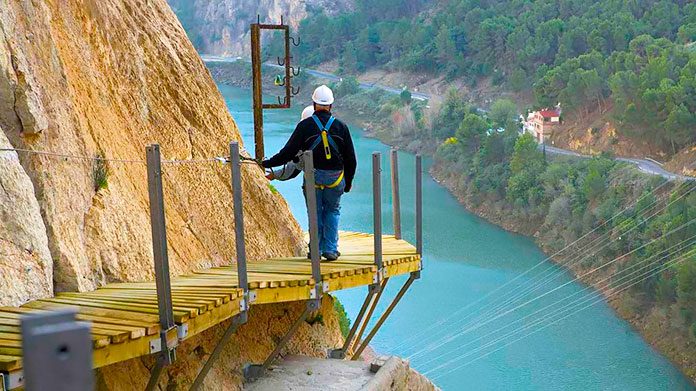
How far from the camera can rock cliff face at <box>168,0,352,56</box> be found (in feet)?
316

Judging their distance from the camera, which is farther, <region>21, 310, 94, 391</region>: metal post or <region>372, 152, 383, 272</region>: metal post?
<region>372, 152, 383, 272</region>: metal post

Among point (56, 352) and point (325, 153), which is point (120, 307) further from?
point (56, 352)

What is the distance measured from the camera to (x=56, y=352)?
1438mm

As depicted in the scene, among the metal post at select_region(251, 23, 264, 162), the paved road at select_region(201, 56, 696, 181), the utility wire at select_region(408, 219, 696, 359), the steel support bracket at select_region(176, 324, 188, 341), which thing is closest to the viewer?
the steel support bracket at select_region(176, 324, 188, 341)

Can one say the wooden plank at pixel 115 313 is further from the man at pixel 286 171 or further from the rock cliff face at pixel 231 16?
the rock cliff face at pixel 231 16

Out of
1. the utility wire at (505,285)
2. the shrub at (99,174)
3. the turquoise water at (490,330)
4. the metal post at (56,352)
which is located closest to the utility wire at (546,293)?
the turquoise water at (490,330)

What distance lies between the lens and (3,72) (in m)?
5.27

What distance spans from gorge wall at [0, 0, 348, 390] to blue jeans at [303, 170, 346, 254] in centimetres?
83

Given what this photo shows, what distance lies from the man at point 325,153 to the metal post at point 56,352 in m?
5.14

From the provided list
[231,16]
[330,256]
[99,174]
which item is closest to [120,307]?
[99,174]

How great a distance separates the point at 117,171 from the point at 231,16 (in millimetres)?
98819

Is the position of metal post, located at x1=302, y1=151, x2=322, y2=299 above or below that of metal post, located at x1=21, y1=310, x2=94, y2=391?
below

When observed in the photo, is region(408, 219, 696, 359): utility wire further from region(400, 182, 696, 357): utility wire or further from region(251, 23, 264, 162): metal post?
region(251, 23, 264, 162): metal post

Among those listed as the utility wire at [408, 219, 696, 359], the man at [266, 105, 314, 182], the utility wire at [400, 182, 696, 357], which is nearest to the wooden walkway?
the man at [266, 105, 314, 182]
